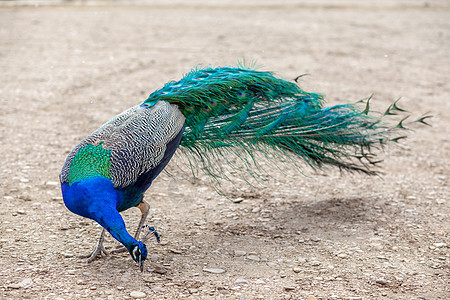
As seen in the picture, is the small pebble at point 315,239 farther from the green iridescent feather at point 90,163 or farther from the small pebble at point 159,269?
the green iridescent feather at point 90,163

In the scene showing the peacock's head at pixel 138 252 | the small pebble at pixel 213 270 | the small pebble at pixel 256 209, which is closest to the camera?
the peacock's head at pixel 138 252

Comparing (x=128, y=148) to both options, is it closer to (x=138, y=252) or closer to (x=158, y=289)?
(x=138, y=252)

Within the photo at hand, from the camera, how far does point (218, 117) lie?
446cm

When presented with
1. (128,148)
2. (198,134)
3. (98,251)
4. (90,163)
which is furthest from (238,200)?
(90,163)

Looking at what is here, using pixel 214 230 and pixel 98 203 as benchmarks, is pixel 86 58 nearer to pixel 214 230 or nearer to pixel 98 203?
pixel 214 230

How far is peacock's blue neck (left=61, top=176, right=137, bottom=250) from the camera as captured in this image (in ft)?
11.1

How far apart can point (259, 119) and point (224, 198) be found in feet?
3.41

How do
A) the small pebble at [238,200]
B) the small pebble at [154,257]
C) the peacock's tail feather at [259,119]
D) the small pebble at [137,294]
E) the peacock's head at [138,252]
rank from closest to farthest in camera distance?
the peacock's head at [138,252] → the small pebble at [137,294] → the small pebble at [154,257] → the peacock's tail feather at [259,119] → the small pebble at [238,200]

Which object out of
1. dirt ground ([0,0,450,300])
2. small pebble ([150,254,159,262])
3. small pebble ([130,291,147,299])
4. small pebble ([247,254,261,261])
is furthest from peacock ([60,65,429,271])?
small pebble ([247,254,261,261])

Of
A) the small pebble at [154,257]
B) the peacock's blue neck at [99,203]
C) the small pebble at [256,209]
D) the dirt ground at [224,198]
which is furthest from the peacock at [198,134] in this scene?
the small pebble at [256,209]

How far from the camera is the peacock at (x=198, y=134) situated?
3.57 meters

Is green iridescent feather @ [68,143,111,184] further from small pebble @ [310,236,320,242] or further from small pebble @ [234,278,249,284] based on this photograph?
small pebble @ [310,236,320,242]

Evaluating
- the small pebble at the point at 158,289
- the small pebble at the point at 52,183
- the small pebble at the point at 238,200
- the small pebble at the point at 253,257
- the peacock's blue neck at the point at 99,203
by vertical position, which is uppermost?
the peacock's blue neck at the point at 99,203

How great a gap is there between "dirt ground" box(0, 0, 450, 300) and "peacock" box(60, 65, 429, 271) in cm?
40
